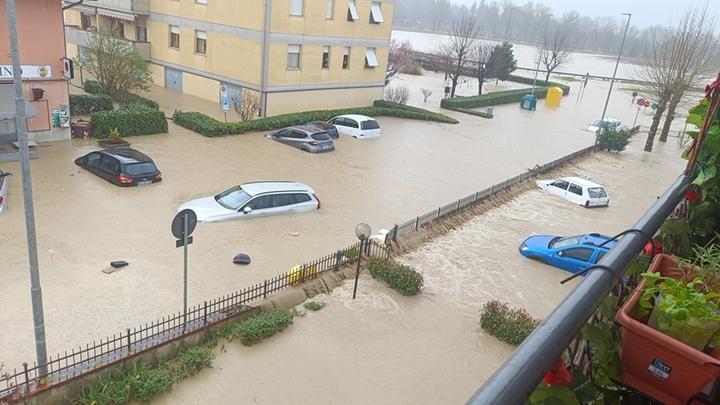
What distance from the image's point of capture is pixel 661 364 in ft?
5.88

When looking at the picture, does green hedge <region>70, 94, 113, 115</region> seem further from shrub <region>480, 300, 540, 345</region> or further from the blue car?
shrub <region>480, 300, 540, 345</region>

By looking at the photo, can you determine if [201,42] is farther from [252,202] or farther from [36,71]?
[252,202]

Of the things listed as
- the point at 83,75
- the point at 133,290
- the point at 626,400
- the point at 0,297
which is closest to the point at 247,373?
the point at 133,290

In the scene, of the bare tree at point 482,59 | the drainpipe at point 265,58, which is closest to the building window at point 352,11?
the drainpipe at point 265,58

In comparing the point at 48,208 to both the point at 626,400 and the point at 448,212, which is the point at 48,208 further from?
the point at 626,400

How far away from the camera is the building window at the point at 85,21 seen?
38.9 m

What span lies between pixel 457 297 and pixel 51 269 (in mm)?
9169

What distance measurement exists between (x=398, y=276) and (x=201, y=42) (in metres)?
24.1

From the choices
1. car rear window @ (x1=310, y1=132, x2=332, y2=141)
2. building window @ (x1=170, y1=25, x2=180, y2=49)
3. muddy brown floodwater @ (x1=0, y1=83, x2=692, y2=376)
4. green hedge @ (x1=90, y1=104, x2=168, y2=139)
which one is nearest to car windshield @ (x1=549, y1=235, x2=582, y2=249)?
muddy brown floodwater @ (x1=0, y1=83, x2=692, y2=376)

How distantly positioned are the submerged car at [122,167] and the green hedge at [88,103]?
8.19m

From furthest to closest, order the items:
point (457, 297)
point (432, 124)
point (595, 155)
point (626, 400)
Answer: point (432, 124) → point (595, 155) → point (457, 297) → point (626, 400)

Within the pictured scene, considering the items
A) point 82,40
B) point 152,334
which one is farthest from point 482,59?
point 152,334

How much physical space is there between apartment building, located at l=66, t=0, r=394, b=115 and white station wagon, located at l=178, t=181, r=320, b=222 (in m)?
13.3

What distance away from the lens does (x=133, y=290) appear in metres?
11.5
